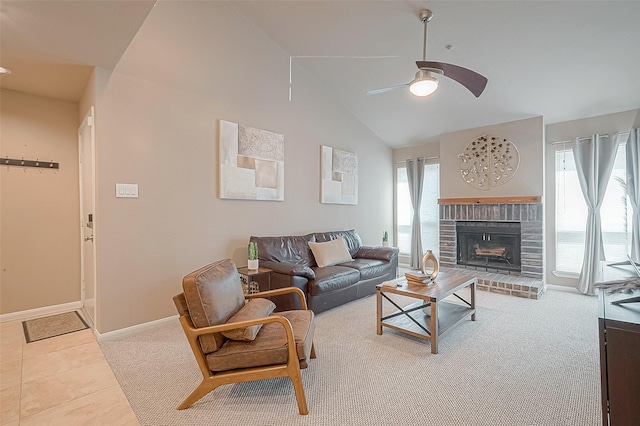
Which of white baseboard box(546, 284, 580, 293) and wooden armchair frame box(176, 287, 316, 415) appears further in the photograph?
white baseboard box(546, 284, 580, 293)

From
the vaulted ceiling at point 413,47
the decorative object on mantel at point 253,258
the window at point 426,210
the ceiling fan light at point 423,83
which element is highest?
the vaulted ceiling at point 413,47

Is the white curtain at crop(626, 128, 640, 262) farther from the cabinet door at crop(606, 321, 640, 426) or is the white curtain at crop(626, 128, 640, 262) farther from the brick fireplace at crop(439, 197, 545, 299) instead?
the cabinet door at crop(606, 321, 640, 426)

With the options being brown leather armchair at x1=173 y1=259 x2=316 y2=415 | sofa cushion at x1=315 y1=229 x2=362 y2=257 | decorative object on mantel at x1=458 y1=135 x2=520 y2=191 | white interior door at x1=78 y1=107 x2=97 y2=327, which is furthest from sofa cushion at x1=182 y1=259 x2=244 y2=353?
decorative object on mantel at x1=458 y1=135 x2=520 y2=191

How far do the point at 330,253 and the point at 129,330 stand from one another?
2.53 metres

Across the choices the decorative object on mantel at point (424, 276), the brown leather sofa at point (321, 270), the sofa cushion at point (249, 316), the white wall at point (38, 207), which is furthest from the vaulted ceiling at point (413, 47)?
the decorative object on mantel at point (424, 276)

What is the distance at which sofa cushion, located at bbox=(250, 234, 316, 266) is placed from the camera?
3926mm

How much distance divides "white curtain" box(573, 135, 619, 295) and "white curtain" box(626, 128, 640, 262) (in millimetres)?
161

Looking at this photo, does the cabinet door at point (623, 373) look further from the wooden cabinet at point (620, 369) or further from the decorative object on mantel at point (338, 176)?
the decorative object on mantel at point (338, 176)

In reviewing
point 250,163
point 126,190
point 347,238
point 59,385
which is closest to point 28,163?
point 126,190

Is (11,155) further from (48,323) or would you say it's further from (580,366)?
(580,366)

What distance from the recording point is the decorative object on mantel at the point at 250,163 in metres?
3.79

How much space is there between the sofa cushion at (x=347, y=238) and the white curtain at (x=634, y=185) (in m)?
3.66

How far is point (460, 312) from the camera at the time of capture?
3.24 metres

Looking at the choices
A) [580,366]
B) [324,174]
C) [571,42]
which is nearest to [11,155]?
[324,174]
